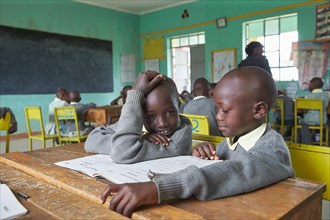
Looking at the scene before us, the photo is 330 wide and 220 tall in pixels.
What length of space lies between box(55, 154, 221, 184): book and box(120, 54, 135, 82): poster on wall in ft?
22.1

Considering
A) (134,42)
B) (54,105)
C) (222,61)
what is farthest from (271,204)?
(134,42)

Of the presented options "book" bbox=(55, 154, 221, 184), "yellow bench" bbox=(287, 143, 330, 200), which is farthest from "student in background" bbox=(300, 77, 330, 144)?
"book" bbox=(55, 154, 221, 184)

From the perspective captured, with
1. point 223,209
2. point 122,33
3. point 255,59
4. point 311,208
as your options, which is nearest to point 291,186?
point 311,208

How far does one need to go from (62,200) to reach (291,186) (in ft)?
1.43

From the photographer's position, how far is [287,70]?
5.36 metres

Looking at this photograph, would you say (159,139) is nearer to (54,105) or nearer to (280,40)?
(54,105)

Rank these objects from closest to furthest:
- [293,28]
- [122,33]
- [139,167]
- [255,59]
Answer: [139,167]
[255,59]
[293,28]
[122,33]

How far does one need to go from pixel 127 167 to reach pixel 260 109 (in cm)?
35

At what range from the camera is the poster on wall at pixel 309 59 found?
492 centimetres

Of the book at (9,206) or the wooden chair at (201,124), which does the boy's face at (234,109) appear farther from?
the wooden chair at (201,124)

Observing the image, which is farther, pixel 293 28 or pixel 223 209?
pixel 293 28

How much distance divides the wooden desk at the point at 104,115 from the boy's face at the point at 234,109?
2662 millimetres

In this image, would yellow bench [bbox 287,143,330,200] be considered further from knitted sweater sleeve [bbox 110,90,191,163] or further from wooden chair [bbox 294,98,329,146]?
wooden chair [bbox 294,98,329,146]

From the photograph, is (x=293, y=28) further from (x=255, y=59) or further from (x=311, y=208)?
(x=311, y=208)
